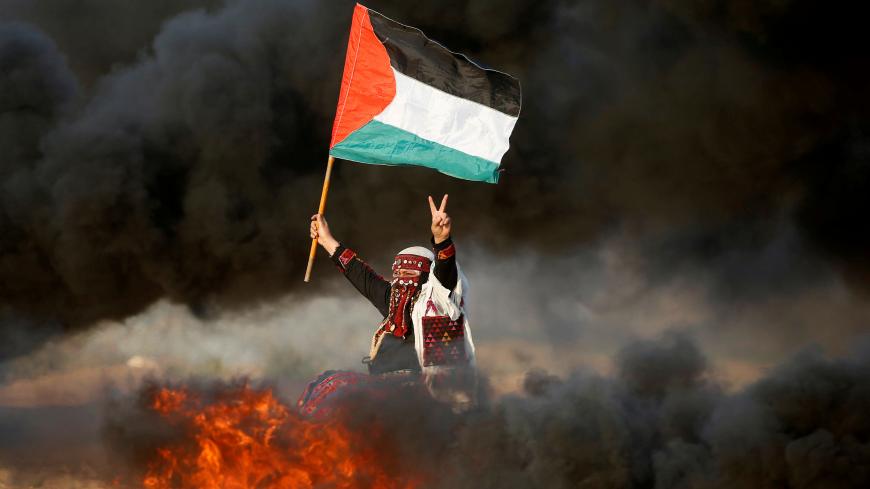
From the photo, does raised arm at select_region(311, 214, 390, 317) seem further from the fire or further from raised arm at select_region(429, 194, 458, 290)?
the fire

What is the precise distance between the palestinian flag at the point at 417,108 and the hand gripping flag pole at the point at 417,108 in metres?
0.01

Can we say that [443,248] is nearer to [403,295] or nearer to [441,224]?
[441,224]

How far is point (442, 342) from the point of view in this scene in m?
9.09

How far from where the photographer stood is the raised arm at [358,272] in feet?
32.5

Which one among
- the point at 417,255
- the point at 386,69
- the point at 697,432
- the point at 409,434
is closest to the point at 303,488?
the point at 409,434

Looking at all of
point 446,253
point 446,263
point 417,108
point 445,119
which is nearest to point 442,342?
point 446,263

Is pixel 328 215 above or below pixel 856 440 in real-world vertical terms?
above

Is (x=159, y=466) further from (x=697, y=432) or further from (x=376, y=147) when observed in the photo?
(x=697, y=432)

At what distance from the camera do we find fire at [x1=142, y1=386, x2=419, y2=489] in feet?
25.8

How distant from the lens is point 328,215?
16.8m

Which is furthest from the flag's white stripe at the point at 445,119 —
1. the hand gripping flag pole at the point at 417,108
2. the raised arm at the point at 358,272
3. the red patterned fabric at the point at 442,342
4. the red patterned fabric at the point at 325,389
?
the red patterned fabric at the point at 325,389

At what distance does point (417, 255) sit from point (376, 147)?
4.12ft

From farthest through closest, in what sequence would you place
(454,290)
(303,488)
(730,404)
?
(454,290), (730,404), (303,488)

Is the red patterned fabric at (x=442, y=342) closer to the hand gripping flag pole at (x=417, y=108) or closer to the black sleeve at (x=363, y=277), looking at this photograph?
the black sleeve at (x=363, y=277)
